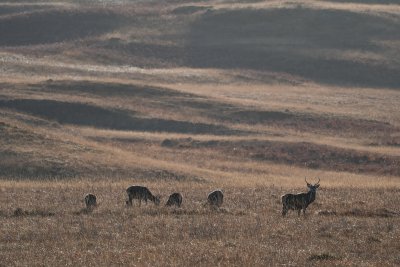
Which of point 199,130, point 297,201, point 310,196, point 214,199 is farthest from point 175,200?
point 199,130

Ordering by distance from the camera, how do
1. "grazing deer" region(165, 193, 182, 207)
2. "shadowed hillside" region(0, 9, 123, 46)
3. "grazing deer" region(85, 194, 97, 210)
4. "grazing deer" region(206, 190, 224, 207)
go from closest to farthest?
1. "grazing deer" region(85, 194, 97, 210)
2. "grazing deer" region(206, 190, 224, 207)
3. "grazing deer" region(165, 193, 182, 207)
4. "shadowed hillside" region(0, 9, 123, 46)

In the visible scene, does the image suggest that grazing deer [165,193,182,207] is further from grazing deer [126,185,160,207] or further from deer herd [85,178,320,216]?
grazing deer [126,185,160,207]

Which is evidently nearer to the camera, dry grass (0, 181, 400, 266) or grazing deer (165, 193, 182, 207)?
dry grass (0, 181, 400, 266)

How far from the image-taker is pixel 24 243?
723 inches

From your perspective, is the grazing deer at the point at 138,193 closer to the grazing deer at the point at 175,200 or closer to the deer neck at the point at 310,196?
the grazing deer at the point at 175,200

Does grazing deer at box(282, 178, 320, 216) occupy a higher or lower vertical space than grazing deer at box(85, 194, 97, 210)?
higher

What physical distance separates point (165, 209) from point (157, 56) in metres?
63.4

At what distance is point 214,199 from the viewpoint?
25531mm

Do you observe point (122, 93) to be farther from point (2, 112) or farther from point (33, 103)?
point (2, 112)

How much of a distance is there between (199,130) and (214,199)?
29163 millimetres

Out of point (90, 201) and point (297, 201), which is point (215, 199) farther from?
point (90, 201)

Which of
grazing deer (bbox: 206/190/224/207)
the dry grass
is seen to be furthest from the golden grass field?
grazing deer (bbox: 206/190/224/207)

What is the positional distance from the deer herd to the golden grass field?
461 millimetres

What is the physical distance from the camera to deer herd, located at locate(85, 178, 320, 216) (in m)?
23.7
